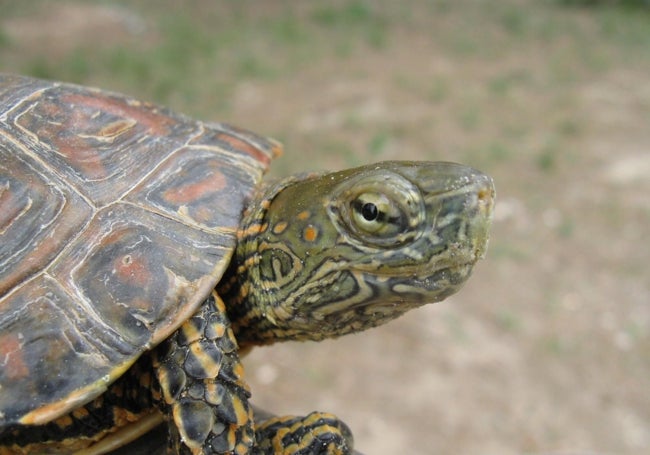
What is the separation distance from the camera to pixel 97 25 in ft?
41.1

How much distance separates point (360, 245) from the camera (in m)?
1.90

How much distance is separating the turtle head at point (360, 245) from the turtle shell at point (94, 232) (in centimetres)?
16

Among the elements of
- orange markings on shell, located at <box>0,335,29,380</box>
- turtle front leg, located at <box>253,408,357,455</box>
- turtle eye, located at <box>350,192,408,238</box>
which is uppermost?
turtle eye, located at <box>350,192,408,238</box>

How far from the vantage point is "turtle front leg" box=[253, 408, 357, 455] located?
1966 mm

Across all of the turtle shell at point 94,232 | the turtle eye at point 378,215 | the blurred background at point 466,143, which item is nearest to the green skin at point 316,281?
the turtle eye at point 378,215

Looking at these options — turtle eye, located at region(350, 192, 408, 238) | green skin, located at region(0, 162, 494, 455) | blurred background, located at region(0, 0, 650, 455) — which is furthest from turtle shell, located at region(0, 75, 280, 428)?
blurred background, located at region(0, 0, 650, 455)

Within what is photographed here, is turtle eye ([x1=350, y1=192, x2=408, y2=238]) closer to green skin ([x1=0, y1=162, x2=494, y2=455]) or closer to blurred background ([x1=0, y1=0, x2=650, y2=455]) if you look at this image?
green skin ([x1=0, y1=162, x2=494, y2=455])

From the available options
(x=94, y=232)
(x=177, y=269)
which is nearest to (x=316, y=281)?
(x=177, y=269)

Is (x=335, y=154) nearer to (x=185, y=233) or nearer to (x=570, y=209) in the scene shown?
(x=570, y=209)

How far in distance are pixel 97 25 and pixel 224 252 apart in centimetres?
1187

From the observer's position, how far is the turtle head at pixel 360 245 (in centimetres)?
181

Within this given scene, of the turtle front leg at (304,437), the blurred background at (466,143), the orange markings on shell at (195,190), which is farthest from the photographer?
the blurred background at (466,143)

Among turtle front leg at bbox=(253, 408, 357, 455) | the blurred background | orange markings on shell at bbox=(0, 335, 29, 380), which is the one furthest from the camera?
the blurred background

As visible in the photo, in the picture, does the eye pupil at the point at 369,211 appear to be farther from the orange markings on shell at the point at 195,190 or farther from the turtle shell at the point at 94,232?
the orange markings on shell at the point at 195,190
